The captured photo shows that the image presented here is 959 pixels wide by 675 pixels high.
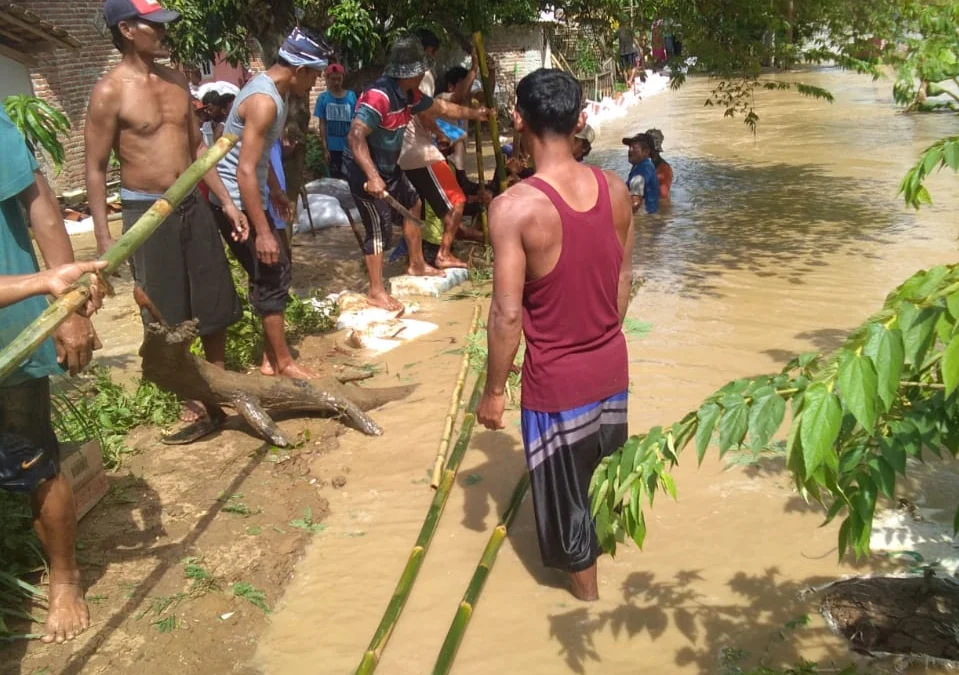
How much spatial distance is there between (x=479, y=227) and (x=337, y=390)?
3910 millimetres

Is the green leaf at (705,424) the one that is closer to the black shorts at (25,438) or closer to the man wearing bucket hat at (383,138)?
the black shorts at (25,438)

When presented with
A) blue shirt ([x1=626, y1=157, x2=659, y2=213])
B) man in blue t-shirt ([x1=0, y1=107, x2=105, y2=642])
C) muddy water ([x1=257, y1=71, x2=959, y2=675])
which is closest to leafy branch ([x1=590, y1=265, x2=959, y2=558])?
muddy water ([x1=257, y1=71, x2=959, y2=675])

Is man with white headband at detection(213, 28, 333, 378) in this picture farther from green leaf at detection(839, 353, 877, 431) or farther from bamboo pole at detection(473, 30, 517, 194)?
green leaf at detection(839, 353, 877, 431)

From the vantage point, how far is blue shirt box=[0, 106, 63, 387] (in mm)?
2744

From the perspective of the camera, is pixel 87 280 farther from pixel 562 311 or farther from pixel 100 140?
pixel 100 140

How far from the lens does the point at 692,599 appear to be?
10.7 feet

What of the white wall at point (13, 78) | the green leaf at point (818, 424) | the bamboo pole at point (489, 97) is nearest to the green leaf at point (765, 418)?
the green leaf at point (818, 424)

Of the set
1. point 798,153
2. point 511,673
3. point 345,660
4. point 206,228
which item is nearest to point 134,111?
point 206,228

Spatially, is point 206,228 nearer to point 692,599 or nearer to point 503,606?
point 503,606

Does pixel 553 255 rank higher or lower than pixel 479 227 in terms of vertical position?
higher

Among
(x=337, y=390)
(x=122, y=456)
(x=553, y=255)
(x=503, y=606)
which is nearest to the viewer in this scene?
(x=553, y=255)

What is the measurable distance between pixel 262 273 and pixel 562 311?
8.55 ft

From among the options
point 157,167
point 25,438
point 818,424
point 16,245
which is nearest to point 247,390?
point 157,167

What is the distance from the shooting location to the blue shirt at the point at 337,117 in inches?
370
